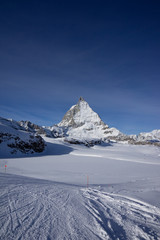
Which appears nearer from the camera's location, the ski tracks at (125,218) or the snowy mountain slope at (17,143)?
the ski tracks at (125,218)

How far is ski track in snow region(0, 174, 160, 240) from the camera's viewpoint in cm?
289

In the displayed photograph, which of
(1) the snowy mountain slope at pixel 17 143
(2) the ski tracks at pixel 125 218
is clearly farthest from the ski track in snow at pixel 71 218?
(1) the snowy mountain slope at pixel 17 143

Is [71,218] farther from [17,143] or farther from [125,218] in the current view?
[17,143]

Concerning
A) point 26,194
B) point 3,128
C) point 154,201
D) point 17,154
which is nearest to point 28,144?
point 17,154

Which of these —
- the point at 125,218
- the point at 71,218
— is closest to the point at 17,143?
the point at 71,218

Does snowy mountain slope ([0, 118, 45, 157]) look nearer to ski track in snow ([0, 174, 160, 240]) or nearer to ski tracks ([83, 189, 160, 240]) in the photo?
ski track in snow ([0, 174, 160, 240])

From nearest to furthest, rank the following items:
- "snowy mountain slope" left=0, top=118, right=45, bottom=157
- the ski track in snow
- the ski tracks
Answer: the ski track in snow
the ski tracks
"snowy mountain slope" left=0, top=118, right=45, bottom=157

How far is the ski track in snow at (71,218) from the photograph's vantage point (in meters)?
2.89

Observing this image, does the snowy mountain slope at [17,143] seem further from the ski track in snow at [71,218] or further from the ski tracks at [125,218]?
the ski tracks at [125,218]

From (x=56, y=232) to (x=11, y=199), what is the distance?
93.5 inches

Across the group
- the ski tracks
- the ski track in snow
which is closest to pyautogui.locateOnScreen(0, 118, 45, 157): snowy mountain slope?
the ski track in snow

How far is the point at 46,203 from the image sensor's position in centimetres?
438

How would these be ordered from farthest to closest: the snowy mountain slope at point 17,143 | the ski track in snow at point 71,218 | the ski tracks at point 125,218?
the snowy mountain slope at point 17,143
the ski tracks at point 125,218
the ski track in snow at point 71,218

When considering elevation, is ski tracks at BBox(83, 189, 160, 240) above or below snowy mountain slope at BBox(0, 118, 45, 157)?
below
